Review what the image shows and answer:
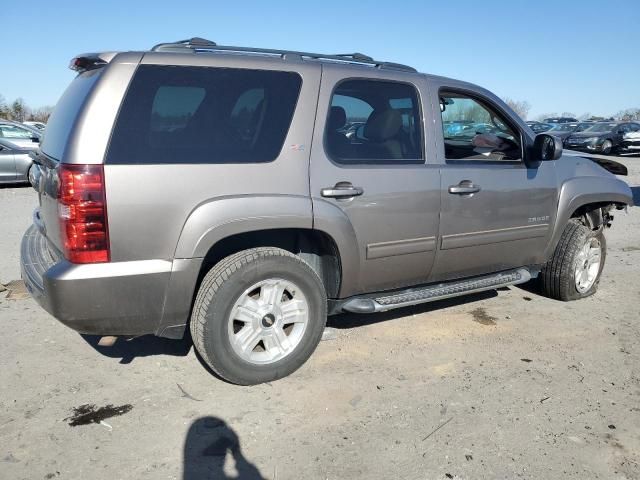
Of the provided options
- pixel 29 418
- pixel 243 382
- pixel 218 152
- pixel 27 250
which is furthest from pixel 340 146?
pixel 29 418

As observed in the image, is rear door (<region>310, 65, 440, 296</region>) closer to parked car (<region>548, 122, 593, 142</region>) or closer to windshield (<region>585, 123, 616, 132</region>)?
windshield (<region>585, 123, 616, 132</region>)

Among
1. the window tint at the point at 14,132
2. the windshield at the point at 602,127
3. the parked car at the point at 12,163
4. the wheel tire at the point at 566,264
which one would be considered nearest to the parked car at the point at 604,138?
the windshield at the point at 602,127

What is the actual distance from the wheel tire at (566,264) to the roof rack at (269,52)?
215cm

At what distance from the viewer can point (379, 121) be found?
3.78m

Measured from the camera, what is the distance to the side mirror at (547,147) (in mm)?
→ 4102

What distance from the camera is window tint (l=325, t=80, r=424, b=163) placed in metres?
3.51

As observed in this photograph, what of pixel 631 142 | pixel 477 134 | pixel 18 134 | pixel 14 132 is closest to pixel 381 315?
pixel 477 134

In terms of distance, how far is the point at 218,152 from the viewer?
9.79 ft

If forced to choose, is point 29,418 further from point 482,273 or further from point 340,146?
point 482,273

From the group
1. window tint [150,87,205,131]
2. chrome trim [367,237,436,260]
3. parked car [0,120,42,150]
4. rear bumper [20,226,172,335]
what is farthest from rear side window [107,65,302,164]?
parked car [0,120,42,150]

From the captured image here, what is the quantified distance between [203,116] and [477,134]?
2777 millimetres

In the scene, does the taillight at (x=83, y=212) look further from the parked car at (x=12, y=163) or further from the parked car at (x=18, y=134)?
the parked car at (x=18, y=134)

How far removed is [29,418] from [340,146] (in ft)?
7.80

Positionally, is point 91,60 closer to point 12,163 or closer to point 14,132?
point 12,163
